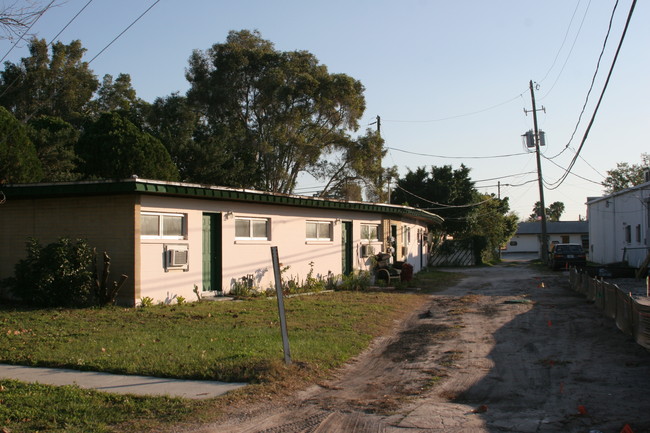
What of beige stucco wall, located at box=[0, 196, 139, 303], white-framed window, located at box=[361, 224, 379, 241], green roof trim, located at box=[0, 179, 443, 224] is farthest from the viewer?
white-framed window, located at box=[361, 224, 379, 241]

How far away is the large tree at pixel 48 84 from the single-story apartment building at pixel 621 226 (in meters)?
33.4

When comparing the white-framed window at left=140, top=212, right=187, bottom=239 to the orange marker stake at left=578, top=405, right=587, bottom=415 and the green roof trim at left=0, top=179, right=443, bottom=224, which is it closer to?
the green roof trim at left=0, top=179, right=443, bottom=224

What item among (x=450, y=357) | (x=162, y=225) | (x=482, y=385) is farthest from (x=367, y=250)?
(x=482, y=385)

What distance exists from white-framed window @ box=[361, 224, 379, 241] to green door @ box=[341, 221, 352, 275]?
1.09m

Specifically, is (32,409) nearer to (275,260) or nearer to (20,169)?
(275,260)

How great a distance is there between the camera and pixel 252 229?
1803 cm

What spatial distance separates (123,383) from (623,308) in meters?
9.08

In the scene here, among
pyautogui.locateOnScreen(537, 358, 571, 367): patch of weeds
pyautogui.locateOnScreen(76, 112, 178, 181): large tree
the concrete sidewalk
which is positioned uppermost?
pyautogui.locateOnScreen(76, 112, 178, 181): large tree

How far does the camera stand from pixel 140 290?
14078 mm

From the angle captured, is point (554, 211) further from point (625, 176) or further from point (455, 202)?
point (455, 202)

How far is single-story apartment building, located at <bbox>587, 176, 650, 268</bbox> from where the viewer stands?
30.4 metres

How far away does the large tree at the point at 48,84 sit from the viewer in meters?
36.5

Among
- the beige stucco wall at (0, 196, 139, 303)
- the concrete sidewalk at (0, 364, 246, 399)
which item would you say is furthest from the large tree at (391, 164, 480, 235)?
the concrete sidewalk at (0, 364, 246, 399)

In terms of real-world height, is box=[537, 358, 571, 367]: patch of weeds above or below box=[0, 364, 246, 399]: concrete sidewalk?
below
